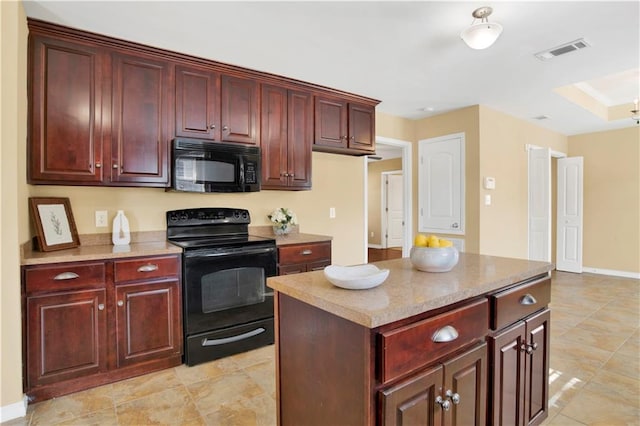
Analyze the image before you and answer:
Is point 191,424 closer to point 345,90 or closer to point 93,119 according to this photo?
point 93,119

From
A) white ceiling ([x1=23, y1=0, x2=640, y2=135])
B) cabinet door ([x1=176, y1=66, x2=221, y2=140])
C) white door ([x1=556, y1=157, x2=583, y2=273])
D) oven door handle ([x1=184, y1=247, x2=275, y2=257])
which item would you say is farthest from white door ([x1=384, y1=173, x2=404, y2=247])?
cabinet door ([x1=176, y1=66, x2=221, y2=140])

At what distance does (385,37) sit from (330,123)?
1268mm

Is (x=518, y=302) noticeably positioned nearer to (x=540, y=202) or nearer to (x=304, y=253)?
(x=304, y=253)

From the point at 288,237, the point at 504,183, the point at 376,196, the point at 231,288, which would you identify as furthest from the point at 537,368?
the point at 376,196

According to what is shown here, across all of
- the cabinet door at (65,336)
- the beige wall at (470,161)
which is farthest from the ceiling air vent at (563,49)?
the cabinet door at (65,336)

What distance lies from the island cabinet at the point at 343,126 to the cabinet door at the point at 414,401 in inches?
111

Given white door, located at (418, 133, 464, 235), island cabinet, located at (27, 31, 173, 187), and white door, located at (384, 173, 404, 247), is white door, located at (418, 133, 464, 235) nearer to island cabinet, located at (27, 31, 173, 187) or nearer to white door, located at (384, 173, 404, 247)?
island cabinet, located at (27, 31, 173, 187)

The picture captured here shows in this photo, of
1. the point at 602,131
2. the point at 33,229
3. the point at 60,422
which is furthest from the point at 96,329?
the point at 602,131

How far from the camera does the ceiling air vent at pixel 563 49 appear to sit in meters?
2.68

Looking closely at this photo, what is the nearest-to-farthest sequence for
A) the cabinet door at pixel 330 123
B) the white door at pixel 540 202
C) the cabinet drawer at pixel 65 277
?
the cabinet drawer at pixel 65 277 → the cabinet door at pixel 330 123 → the white door at pixel 540 202

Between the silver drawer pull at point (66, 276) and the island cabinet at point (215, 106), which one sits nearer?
the silver drawer pull at point (66, 276)

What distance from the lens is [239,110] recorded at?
312 cm

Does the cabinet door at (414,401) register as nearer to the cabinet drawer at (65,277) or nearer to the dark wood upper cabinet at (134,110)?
the cabinet drawer at (65,277)

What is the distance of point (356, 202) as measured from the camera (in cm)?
438
